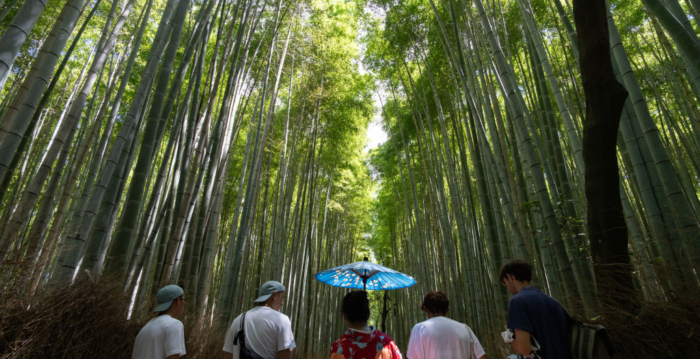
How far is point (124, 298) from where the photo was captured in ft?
7.07

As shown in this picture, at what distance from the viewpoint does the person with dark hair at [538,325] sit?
1338mm

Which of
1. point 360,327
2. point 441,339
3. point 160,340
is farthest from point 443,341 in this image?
point 160,340

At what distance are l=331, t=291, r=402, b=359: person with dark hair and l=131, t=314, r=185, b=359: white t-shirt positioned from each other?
27.8 inches

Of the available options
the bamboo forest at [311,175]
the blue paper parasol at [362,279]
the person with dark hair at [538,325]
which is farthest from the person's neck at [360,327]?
the blue paper parasol at [362,279]

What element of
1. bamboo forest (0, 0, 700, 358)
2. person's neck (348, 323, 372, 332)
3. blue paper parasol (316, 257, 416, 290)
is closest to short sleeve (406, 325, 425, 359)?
person's neck (348, 323, 372, 332)

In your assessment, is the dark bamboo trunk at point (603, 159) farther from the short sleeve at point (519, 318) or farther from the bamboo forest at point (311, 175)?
the short sleeve at point (519, 318)

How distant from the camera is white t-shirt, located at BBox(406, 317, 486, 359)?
70.5 inches

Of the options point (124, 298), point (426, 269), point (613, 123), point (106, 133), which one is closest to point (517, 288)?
point (613, 123)

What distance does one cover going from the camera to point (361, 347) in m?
1.52

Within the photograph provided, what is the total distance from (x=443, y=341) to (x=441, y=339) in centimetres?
1

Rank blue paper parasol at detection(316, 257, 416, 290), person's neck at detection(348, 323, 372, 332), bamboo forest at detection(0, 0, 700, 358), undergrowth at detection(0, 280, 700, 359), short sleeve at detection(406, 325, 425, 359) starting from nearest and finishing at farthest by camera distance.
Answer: undergrowth at detection(0, 280, 700, 359) < person's neck at detection(348, 323, 372, 332) < bamboo forest at detection(0, 0, 700, 358) < short sleeve at detection(406, 325, 425, 359) < blue paper parasol at detection(316, 257, 416, 290)

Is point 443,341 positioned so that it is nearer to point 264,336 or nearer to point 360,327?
point 360,327

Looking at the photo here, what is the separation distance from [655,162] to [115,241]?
3292mm

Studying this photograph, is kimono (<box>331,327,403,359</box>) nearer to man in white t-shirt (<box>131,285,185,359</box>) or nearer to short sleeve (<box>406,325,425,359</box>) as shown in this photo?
short sleeve (<box>406,325,425,359</box>)
